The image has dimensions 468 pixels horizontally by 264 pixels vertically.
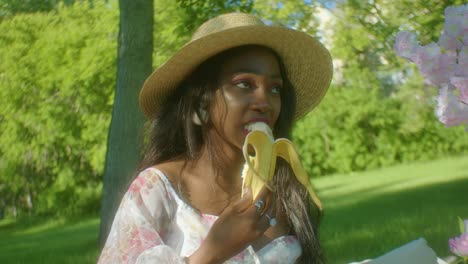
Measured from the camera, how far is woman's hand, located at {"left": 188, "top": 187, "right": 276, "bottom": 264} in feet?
6.12

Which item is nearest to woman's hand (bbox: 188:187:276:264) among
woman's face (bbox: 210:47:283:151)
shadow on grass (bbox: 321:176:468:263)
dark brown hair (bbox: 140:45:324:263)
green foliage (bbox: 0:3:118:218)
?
woman's face (bbox: 210:47:283:151)

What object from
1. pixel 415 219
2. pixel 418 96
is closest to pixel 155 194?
pixel 415 219

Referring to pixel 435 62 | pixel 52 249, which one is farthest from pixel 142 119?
pixel 435 62

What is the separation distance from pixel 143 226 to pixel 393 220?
881 cm

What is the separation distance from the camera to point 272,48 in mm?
2311

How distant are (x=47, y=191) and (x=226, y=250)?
19435 mm

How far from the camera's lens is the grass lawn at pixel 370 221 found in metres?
8.34

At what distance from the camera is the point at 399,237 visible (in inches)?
335

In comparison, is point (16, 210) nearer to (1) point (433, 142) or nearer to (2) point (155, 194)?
(1) point (433, 142)

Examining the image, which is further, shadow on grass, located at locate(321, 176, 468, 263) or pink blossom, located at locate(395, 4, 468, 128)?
shadow on grass, located at locate(321, 176, 468, 263)

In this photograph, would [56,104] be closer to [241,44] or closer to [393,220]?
[393,220]

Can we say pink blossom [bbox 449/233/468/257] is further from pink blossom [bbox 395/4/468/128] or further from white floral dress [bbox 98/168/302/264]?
white floral dress [bbox 98/168/302/264]

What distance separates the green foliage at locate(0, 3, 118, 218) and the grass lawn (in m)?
1.13

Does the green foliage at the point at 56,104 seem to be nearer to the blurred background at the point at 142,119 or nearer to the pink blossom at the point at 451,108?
the blurred background at the point at 142,119
